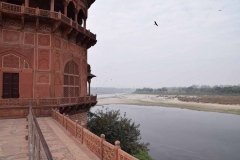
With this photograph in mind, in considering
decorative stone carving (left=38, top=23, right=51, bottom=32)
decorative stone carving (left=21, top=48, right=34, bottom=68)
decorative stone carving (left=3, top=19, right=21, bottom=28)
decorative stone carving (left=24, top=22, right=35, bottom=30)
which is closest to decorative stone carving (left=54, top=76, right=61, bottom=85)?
decorative stone carving (left=21, top=48, right=34, bottom=68)

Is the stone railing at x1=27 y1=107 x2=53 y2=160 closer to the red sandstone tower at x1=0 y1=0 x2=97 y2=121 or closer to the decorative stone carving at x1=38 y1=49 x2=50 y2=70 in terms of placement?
the red sandstone tower at x1=0 y1=0 x2=97 y2=121

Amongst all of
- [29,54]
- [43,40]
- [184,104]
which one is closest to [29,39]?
[43,40]

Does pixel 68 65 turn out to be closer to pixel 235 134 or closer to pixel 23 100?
pixel 23 100

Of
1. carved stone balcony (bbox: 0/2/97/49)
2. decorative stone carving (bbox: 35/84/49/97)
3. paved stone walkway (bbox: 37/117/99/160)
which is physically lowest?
paved stone walkway (bbox: 37/117/99/160)

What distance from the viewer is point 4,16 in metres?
10.7

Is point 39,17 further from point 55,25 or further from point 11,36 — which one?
point 11,36

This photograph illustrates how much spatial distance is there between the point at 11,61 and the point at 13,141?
6246 mm

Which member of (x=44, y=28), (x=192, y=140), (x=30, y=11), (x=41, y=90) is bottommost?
(x=192, y=140)

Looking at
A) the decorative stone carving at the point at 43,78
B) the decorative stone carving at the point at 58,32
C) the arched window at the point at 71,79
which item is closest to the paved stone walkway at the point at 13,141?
the decorative stone carving at the point at 43,78

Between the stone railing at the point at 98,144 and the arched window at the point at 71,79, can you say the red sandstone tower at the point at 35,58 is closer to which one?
the arched window at the point at 71,79

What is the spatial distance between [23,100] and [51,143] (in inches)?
203

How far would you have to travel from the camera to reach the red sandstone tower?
34.9 ft

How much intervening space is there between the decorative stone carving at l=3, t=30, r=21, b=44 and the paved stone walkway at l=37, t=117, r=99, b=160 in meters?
5.77

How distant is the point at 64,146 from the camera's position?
6051 mm
